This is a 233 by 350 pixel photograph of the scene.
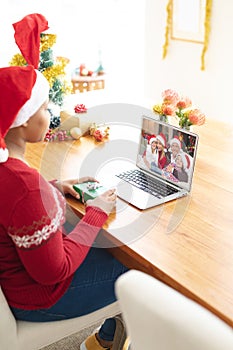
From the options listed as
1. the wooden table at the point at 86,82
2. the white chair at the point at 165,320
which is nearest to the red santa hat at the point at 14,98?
the white chair at the point at 165,320

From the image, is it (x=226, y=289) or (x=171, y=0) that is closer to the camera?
(x=226, y=289)

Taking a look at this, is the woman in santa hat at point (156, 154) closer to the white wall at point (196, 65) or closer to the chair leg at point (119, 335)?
the chair leg at point (119, 335)

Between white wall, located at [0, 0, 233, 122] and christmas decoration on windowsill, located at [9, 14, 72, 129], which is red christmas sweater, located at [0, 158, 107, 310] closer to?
christmas decoration on windowsill, located at [9, 14, 72, 129]

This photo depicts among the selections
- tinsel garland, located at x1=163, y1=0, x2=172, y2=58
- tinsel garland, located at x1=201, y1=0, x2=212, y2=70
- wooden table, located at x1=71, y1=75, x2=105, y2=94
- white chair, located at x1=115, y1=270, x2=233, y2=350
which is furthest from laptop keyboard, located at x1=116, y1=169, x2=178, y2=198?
wooden table, located at x1=71, y1=75, x2=105, y2=94

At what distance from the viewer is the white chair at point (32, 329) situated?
130cm

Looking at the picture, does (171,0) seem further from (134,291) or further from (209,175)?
(134,291)

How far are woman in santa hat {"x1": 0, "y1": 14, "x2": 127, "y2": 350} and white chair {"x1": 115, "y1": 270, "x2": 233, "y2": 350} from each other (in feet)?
1.36

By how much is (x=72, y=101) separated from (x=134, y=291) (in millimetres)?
1772

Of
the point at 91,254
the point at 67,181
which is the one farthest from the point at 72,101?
the point at 91,254

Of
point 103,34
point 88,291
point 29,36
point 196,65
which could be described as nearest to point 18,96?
point 29,36

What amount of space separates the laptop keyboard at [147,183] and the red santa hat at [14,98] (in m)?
0.48

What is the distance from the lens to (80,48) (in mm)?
4824

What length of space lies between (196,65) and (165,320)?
132 inches

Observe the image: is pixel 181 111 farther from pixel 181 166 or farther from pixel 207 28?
pixel 207 28
